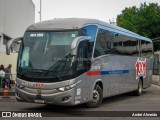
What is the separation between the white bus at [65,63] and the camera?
539 inches

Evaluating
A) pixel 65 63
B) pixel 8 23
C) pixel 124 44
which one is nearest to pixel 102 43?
pixel 65 63

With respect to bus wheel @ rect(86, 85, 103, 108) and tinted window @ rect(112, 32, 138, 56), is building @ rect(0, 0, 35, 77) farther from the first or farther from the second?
bus wheel @ rect(86, 85, 103, 108)

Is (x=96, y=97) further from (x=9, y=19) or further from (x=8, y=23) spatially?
(x=9, y=19)

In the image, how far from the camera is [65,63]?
544 inches

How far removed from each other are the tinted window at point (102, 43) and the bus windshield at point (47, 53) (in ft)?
5.28

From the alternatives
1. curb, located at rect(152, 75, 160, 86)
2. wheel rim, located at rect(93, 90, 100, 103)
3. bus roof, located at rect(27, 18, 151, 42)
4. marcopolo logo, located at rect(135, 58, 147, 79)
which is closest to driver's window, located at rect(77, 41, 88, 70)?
bus roof, located at rect(27, 18, 151, 42)

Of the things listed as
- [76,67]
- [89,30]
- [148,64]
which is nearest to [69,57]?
[76,67]

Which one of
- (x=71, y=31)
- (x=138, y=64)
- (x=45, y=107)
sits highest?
(x=71, y=31)

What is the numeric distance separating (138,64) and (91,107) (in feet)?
22.8

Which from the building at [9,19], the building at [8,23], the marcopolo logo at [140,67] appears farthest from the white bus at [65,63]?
the building at [9,19]

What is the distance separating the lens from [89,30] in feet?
49.6

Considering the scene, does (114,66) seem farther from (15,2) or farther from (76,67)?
(15,2)

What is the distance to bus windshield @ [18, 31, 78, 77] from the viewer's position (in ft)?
45.3

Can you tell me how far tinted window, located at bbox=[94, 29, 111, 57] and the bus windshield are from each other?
1608 millimetres
